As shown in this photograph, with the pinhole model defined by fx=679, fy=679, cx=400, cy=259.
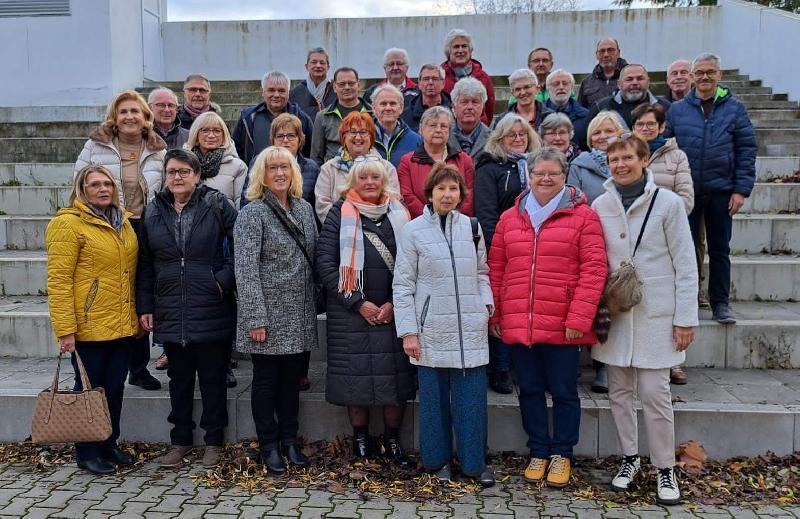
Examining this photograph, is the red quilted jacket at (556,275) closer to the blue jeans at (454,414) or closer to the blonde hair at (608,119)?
the blue jeans at (454,414)

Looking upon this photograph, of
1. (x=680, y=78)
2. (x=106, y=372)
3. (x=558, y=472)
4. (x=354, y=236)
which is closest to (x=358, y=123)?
(x=354, y=236)

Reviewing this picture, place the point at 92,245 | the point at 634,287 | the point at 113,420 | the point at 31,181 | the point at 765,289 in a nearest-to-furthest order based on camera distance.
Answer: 1. the point at 634,287
2. the point at 92,245
3. the point at 113,420
4. the point at 765,289
5. the point at 31,181

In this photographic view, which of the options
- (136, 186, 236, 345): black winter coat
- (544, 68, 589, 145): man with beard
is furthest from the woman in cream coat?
(136, 186, 236, 345): black winter coat

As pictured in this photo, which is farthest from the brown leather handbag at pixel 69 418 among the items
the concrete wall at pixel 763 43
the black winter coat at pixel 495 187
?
the concrete wall at pixel 763 43

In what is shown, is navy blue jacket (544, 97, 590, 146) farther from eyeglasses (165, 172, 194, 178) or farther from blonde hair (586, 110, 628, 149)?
eyeglasses (165, 172, 194, 178)

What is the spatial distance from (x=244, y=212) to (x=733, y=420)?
10.8 ft

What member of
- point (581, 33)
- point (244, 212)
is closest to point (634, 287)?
point (244, 212)

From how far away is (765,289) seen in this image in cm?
614

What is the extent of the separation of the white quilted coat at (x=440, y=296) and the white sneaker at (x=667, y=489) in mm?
1202

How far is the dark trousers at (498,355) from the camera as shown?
4746 mm

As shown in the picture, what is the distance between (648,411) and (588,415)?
558 millimetres

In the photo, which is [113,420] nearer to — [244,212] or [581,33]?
[244,212]

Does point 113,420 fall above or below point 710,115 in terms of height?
below

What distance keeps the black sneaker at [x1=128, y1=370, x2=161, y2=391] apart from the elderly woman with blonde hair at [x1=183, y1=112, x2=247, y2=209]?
1.44 m
